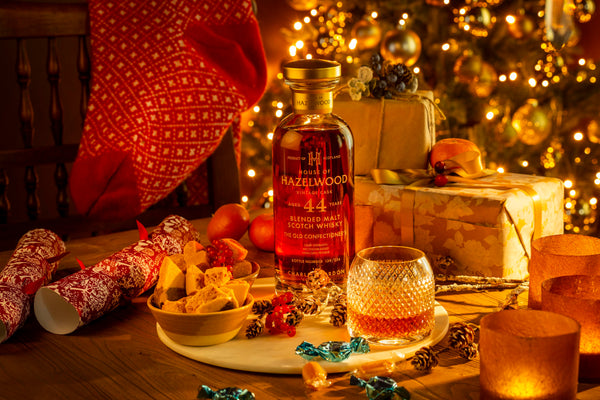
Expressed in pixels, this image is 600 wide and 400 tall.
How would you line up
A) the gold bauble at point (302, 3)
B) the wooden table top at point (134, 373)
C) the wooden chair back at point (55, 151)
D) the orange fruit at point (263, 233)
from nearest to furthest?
1. the wooden table top at point (134, 373)
2. the orange fruit at point (263, 233)
3. the wooden chair back at point (55, 151)
4. the gold bauble at point (302, 3)

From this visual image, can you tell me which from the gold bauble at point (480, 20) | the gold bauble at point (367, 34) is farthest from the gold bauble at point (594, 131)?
the gold bauble at point (367, 34)

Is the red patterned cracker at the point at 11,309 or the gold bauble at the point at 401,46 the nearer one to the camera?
the red patterned cracker at the point at 11,309

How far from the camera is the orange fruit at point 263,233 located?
3.81ft

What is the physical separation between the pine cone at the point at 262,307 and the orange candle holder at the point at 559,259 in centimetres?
31

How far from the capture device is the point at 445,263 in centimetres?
108

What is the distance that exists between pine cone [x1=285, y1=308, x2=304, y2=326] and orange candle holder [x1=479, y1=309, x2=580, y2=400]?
0.84ft

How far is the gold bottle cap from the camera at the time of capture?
2.78ft

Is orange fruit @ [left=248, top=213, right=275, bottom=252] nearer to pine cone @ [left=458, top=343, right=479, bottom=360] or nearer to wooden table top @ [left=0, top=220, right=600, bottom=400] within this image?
wooden table top @ [left=0, top=220, right=600, bottom=400]

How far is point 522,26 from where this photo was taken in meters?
2.59

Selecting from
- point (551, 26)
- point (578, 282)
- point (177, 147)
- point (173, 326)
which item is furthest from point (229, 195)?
point (551, 26)

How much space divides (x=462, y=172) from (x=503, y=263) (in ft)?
0.58

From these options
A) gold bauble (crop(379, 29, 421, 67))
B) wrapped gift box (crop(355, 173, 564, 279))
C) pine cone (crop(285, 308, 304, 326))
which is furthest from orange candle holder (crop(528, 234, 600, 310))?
gold bauble (crop(379, 29, 421, 67))

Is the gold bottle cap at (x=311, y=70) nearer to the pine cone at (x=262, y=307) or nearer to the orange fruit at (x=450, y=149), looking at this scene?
the pine cone at (x=262, y=307)

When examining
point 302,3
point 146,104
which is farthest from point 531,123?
point 146,104
